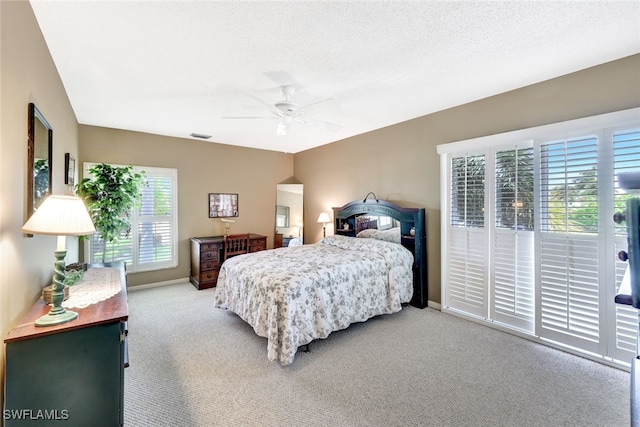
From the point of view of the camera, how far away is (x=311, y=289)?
2814 millimetres

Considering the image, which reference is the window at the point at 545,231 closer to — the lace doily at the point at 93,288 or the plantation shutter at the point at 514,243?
the plantation shutter at the point at 514,243

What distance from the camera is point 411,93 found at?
314cm

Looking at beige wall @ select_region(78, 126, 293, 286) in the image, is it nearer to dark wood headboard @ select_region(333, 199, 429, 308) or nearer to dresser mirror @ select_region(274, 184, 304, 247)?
dresser mirror @ select_region(274, 184, 304, 247)

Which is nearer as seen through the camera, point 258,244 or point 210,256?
point 210,256

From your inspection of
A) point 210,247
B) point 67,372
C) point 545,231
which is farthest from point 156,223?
point 545,231

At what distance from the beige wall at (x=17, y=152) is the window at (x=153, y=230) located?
A: 8.54 feet

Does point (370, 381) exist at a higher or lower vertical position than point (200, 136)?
lower

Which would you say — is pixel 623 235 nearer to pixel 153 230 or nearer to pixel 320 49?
pixel 320 49

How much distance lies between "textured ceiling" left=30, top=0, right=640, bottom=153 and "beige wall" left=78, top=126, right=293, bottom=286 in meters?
1.07

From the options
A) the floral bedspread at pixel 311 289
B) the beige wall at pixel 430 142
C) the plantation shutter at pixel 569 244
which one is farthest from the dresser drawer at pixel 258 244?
the plantation shutter at pixel 569 244

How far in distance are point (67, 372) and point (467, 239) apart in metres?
3.77

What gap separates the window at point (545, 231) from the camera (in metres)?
2.48

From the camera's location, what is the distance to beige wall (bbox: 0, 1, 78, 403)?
4.46ft

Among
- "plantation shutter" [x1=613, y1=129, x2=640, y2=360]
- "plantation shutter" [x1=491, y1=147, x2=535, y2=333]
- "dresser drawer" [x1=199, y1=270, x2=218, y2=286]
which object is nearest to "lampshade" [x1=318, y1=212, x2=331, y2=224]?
"dresser drawer" [x1=199, y1=270, x2=218, y2=286]
